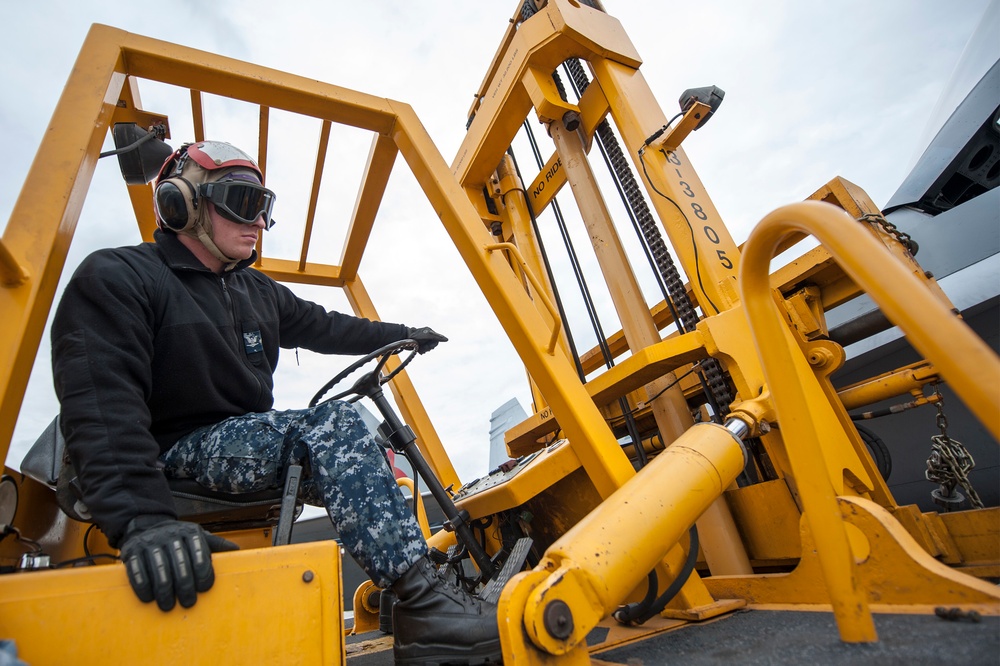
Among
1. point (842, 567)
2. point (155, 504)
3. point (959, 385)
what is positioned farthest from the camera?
Result: point (155, 504)

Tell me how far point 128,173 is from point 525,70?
79.4 inches

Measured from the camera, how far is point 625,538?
A: 1.16 metres

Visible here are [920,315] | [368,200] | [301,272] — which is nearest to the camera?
[920,315]

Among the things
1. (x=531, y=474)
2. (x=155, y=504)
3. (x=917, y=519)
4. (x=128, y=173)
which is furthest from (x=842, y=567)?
(x=128, y=173)

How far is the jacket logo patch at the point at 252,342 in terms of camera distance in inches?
70.2

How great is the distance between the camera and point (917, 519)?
160cm

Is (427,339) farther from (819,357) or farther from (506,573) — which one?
(819,357)

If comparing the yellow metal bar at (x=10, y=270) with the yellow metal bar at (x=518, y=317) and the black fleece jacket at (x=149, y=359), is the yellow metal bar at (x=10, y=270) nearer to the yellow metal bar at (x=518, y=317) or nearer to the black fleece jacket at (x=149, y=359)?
the black fleece jacket at (x=149, y=359)

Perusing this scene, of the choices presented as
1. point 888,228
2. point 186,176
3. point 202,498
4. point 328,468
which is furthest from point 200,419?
point 888,228

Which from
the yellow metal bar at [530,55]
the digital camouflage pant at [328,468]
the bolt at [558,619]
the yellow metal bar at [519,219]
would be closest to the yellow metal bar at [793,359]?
the bolt at [558,619]

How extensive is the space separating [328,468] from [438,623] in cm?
49

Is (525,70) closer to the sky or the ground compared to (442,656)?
closer to the sky

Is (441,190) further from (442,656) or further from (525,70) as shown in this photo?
(442,656)

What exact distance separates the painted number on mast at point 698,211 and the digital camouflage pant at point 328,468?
5.44 ft
